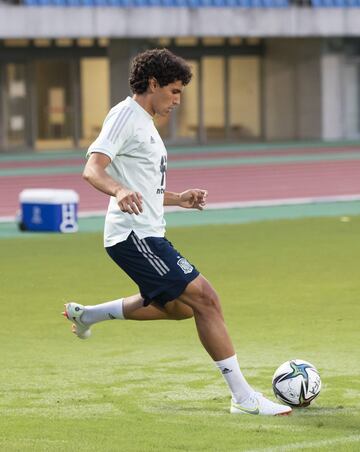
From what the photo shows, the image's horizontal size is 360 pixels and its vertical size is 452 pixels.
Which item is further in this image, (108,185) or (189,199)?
(189,199)

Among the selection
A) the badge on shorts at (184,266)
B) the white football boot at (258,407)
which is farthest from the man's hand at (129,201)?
the white football boot at (258,407)

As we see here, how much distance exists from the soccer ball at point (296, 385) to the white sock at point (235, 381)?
0.26 metres

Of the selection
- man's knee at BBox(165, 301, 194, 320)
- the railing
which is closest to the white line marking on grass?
man's knee at BBox(165, 301, 194, 320)

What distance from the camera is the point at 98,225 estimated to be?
19969 mm

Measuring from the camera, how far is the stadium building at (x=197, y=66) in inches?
1641

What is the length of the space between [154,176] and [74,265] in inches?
290

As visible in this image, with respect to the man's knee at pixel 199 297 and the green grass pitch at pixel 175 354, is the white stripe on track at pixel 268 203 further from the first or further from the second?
the man's knee at pixel 199 297

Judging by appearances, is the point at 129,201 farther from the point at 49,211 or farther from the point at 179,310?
the point at 49,211

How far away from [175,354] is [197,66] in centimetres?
3616

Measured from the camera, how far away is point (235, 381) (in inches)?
303

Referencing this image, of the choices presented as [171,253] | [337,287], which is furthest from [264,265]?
[171,253]

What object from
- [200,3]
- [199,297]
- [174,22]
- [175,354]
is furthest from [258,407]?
[200,3]

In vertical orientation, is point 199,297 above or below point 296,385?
above

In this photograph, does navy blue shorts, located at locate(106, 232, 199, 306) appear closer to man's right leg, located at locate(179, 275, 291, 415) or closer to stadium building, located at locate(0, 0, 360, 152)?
man's right leg, located at locate(179, 275, 291, 415)
